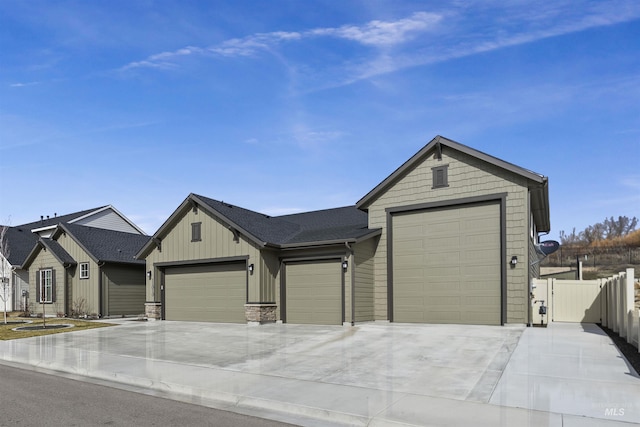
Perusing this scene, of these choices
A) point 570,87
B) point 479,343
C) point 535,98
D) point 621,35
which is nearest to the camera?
point 479,343

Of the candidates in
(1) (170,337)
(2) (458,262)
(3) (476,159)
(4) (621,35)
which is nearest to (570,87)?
(4) (621,35)

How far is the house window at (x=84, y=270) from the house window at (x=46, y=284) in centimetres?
247

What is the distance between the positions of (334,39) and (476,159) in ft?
20.7

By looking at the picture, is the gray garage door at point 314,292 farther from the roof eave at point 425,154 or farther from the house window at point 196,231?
the house window at point 196,231

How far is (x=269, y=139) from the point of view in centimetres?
2027

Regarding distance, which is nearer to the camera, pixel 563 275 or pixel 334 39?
pixel 334 39

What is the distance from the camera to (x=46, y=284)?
27.3m

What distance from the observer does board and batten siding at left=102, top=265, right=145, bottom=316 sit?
25422mm

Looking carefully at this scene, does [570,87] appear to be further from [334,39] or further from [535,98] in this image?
[334,39]

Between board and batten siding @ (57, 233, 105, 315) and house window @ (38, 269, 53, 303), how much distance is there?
149cm

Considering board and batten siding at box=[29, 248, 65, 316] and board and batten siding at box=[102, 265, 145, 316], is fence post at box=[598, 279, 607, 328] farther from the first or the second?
board and batten siding at box=[29, 248, 65, 316]

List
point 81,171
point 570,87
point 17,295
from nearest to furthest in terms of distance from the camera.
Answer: point 570,87 → point 81,171 → point 17,295

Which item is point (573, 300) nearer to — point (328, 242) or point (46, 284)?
point (328, 242)

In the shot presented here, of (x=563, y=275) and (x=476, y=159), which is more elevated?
(x=476, y=159)
